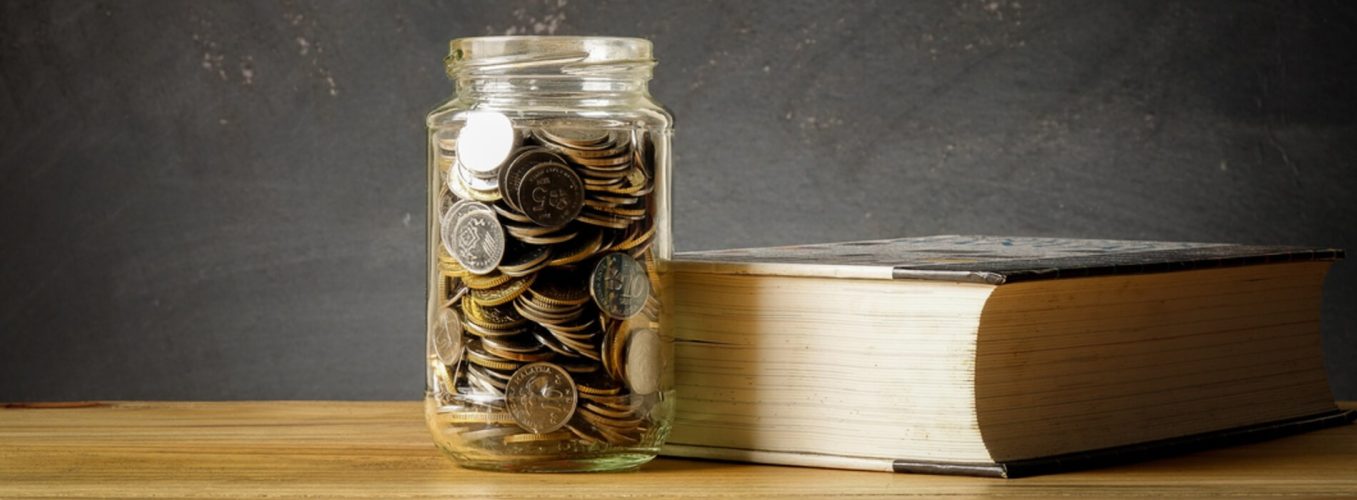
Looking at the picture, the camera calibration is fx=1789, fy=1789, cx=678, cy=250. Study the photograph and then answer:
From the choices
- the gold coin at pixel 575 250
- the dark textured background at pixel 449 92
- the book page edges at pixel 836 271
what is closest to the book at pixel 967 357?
the book page edges at pixel 836 271

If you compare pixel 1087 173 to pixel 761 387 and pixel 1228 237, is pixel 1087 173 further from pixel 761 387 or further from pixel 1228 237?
pixel 761 387

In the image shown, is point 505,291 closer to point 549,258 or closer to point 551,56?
point 549,258

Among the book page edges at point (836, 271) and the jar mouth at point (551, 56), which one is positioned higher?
the jar mouth at point (551, 56)

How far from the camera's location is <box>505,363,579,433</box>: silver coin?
3.17 feet

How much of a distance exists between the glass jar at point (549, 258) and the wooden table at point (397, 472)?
0.03 metres

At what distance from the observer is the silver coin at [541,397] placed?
38.1 inches

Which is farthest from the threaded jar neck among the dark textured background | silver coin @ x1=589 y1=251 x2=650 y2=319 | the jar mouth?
the dark textured background

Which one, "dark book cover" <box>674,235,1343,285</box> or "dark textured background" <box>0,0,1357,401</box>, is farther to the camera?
"dark textured background" <box>0,0,1357,401</box>

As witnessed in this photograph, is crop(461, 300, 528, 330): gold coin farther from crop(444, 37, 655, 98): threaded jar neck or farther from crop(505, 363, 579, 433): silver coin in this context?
crop(444, 37, 655, 98): threaded jar neck

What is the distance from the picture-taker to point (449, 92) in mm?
2043

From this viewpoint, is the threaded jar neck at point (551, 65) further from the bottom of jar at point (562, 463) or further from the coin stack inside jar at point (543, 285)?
the bottom of jar at point (562, 463)

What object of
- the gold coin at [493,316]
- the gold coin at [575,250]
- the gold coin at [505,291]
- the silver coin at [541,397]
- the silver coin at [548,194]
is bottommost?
the silver coin at [541,397]

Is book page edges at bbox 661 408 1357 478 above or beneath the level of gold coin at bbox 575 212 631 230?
beneath

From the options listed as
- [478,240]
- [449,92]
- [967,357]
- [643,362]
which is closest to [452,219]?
[478,240]
